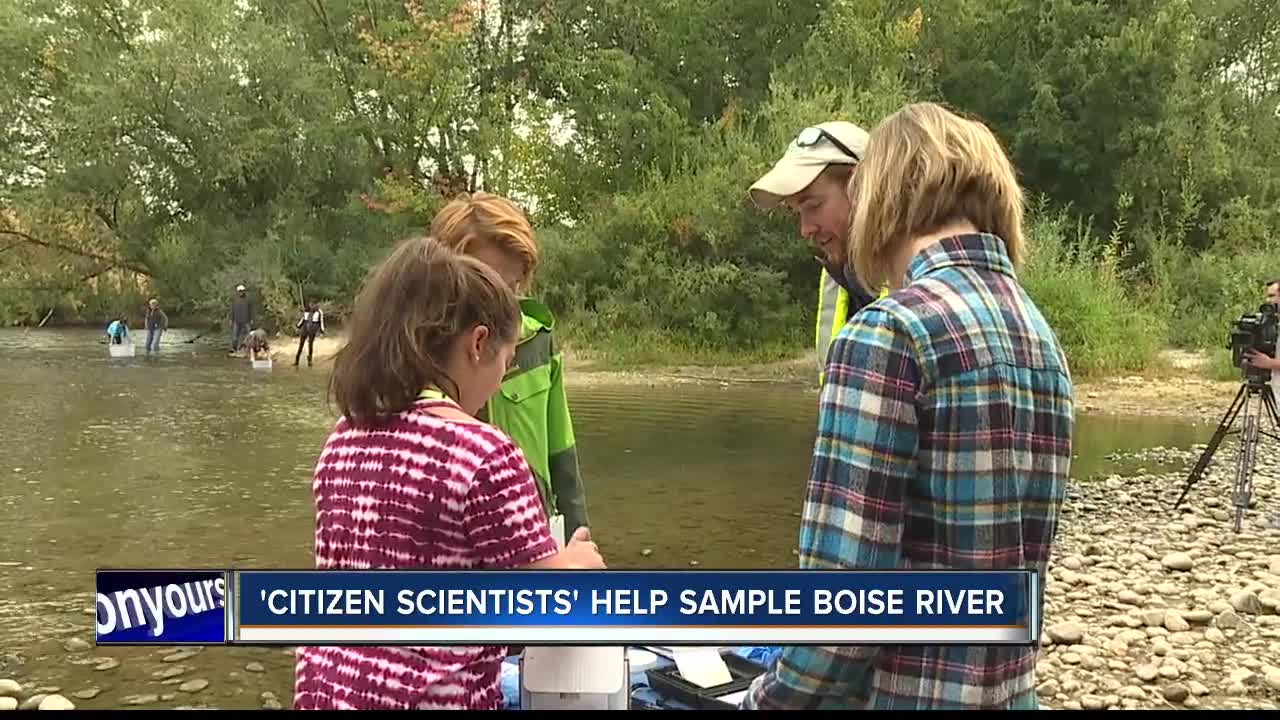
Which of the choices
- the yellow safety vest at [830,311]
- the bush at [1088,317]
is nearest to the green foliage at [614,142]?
the bush at [1088,317]

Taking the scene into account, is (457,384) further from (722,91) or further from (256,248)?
(256,248)

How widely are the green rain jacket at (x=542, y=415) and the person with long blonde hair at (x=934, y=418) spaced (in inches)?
58.5

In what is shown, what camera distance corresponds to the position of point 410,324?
169cm

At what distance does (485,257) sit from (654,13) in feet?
86.4

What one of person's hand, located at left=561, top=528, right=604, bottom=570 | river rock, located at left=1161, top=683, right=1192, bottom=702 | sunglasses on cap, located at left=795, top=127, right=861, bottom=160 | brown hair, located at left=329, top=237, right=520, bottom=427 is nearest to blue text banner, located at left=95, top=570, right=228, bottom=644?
brown hair, located at left=329, top=237, right=520, bottom=427

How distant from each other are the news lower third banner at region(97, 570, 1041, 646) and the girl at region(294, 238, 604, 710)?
39mm

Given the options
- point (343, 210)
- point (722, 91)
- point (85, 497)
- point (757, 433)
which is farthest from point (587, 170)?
point (85, 497)

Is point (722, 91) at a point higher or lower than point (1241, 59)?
lower

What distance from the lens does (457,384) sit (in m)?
1.71

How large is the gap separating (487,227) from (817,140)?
873 mm

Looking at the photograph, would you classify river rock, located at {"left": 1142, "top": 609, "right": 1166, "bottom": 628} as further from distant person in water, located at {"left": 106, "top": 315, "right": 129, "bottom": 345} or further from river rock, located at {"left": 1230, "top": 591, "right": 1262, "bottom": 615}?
distant person in water, located at {"left": 106, "top": 315, "right": 129, "bottom": 345}

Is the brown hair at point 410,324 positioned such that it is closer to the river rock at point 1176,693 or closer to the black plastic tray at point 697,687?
the black plastic tray at point 697,687
